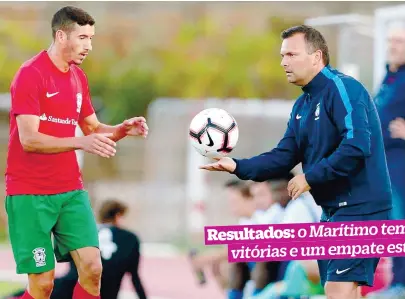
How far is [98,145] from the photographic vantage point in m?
5.56

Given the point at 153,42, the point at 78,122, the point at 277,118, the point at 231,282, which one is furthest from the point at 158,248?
the point at 78,122

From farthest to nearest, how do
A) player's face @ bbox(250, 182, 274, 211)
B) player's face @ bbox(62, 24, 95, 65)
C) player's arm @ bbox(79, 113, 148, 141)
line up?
player's face @ bbox(250, 182, 274, 211), player's arm @ bbox(79, 113, 148, 141), player's face @ bbox(62, 24, 95, 65)

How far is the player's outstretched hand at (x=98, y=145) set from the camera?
5523mm

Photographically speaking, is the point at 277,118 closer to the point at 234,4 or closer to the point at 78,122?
the point at 234,4

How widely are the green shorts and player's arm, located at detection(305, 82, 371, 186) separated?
1.36 m

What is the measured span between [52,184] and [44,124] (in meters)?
0.35

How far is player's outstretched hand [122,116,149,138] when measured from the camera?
6.04 m

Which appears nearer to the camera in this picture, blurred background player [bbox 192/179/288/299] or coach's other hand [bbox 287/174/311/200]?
coach's other hand [bbox 287/174/311/200]

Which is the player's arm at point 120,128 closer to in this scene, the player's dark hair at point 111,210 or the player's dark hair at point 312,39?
the player's dark hair at point 312,39

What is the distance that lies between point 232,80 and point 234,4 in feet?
8.81

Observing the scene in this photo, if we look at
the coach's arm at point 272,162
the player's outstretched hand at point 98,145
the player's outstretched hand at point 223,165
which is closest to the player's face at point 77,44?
the player's outstretched hand at point 98,145

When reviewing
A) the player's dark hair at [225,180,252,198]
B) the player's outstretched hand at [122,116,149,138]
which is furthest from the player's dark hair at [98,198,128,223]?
the player's outstretched hand at [122,116,149,138]

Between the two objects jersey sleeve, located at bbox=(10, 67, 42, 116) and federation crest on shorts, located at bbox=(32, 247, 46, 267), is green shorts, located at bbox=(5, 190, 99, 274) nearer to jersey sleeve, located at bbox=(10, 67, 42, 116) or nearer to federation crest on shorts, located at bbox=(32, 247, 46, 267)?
federation crest on shorts, located at bbox=(32, 247, 46, 267)

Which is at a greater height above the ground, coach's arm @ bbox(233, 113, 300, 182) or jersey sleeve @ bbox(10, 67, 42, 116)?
jersey sleeve @ bbox(10, 67, 42, 116)
